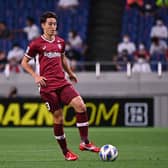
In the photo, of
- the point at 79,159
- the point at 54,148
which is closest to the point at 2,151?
the point at 54,148

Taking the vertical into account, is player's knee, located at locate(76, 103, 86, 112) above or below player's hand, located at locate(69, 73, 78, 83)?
below

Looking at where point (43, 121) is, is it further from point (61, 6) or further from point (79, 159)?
point (79, 159)

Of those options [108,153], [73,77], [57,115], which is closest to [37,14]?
[73,77]

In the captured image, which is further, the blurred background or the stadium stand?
the stadium stand

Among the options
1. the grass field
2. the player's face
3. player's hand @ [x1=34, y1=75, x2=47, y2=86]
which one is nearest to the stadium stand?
the grass field

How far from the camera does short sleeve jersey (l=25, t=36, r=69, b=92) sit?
444 inches

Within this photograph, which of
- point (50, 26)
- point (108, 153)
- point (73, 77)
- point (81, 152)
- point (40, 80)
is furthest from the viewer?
point (81, 152)

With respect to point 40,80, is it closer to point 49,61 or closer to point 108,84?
point 49,61

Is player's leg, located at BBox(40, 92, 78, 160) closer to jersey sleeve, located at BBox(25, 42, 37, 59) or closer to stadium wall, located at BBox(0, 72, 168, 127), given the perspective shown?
jersey sleeve, located at BBox(25, 42, 37, 59)

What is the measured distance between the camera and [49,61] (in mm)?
11320

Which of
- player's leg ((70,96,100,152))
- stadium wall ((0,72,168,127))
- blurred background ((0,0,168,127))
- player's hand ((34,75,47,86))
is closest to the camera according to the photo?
player's hand ((34,75,47,86))

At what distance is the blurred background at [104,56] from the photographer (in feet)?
75.9

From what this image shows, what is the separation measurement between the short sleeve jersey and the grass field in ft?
3.72

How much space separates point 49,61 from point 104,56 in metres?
15.7
